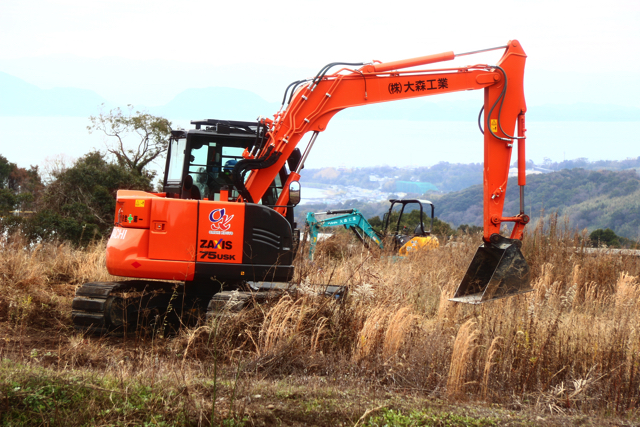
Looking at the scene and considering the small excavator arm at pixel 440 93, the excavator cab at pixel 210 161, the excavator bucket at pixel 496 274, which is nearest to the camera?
the excavator bucket at pixel 496 274

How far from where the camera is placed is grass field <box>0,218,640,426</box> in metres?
3.95

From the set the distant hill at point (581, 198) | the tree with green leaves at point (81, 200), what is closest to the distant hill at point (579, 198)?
the distant hill at point (581, 198)

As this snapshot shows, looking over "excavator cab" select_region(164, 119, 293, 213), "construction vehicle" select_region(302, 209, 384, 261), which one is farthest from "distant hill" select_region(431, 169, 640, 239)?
"excavator cab" select_region(164, 119, 293, 213)

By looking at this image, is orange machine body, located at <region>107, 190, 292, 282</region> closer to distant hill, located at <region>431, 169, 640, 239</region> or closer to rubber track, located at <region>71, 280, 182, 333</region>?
rubber track, located at <region>71, 280, 182, 333</region>

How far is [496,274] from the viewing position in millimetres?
6781

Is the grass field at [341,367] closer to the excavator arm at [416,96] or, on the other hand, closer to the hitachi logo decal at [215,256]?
the hitachi logo decal at [215,256]

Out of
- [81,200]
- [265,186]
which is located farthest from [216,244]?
[81,200]

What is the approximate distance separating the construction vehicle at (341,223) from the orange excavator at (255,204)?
4.50 m

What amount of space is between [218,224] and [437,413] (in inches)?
135

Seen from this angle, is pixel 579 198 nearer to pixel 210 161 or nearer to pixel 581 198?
pixel 581 198

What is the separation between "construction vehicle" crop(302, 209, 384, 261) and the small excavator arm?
492cm

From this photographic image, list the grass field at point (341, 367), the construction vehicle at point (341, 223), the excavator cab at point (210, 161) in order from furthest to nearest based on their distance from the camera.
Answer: the construction vehicle at point (341, 223) < the excavator cab at point (210, 161) < the grass field at point (341, 367)

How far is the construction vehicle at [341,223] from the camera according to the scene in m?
12.6

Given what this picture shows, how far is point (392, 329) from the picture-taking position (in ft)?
18.4
